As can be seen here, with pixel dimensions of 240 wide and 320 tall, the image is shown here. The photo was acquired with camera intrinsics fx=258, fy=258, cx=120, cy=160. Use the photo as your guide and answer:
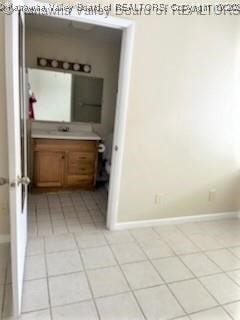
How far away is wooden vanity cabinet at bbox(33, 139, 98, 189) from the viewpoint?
3396 millimetres

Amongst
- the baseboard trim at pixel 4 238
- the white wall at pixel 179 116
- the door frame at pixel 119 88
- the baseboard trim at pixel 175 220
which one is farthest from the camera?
the baseboard trim at pixel 175 220

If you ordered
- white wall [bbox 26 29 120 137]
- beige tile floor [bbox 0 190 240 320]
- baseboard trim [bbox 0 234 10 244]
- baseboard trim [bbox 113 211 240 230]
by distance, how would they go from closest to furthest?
beige tile floor [bbox 0 190 240 320] < baseboard trim [bbox 0 234 10 244] < baseboard trim [bbox 113 211 240 230] < white wall [bbox 26 29 120 137]

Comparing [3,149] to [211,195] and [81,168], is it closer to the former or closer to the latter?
[81,168]

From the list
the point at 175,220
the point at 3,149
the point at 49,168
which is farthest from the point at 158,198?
the point at 3,149

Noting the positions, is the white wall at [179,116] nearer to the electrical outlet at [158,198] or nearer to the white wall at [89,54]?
the electrical outlet at [158,198]

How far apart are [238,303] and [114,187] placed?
1.41 m

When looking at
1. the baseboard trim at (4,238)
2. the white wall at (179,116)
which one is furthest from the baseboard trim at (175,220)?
the baseboard trim at (4,238)

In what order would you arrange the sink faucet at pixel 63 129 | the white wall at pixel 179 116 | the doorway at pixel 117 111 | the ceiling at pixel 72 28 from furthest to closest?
the sink faucet at pixel 63 129 < the ceiling at pixel 72 28 < the white wall at pixel 179 116 < the doorway at pixel 117 111

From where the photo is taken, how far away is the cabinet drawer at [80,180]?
3.62 metres

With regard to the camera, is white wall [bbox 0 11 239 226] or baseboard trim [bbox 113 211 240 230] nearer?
white wall [bbox 0 11 239 226]

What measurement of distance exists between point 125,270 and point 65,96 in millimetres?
2624

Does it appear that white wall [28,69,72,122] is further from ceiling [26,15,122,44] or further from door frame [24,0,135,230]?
door frame [24,0,135,230]

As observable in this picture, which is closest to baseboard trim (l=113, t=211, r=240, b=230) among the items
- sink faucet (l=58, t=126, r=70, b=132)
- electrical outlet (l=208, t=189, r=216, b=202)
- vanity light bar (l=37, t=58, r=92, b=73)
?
electrical outlet (l=208, t=189, r=216, b=202)

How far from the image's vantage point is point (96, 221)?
9.55ft
